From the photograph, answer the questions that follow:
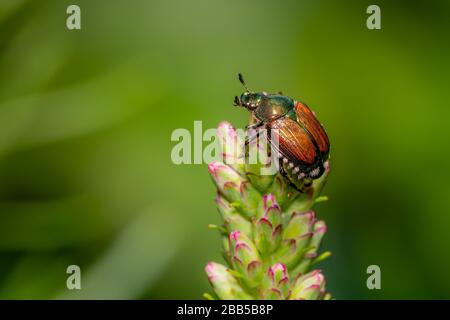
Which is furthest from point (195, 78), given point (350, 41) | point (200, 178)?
point (350, 41)

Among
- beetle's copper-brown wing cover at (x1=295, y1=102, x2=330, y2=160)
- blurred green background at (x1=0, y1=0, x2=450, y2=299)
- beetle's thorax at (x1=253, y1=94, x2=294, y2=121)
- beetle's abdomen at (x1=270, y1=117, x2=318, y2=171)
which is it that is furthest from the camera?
blurred green background at (x1=0, y1=0, x2=450, y2=299)

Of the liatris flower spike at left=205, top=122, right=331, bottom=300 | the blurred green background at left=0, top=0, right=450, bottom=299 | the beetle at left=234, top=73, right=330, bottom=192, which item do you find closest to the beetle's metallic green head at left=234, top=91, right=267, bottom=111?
the beetle at left=234, top=73, right=330, bottom=192

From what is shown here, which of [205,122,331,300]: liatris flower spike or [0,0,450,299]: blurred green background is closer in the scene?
[205,122,331,300]: liatris flower spike

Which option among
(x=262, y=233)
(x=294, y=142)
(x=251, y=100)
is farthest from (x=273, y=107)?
(x=262, y=233)

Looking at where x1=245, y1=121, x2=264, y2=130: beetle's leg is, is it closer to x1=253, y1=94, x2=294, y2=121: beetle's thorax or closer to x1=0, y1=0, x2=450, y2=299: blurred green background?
x1=253, y1=94, x2=294, y2=121: beetle's thorax

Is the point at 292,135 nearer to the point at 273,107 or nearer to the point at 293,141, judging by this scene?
the point at 293,141

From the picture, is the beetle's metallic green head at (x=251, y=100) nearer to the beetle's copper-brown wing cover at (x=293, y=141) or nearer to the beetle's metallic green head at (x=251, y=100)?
the beetle's metallic green head at (x=251, y=100)

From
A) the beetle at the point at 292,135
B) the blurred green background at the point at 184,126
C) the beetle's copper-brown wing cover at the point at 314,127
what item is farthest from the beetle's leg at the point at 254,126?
the blurred green background at the point at 184,126
